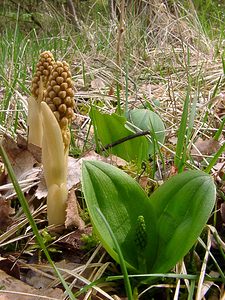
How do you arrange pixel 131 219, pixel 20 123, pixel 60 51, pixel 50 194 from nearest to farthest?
pixel 131 219, pixel 50 194, pixel 20 123, pixel 60 51

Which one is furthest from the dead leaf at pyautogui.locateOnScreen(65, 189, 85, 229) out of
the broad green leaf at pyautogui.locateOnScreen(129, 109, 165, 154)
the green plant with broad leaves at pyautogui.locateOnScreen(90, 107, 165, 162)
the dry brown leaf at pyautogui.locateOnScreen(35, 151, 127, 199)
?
the broad green leaf at pyautogui.locateOnScreen(129, 109, 165, 154)

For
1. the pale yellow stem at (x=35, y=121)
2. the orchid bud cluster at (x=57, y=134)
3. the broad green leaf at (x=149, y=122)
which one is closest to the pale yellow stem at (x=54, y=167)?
the orchid bud cluster at (x=57, y=134)

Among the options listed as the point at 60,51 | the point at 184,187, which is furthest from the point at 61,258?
the point at 60,51

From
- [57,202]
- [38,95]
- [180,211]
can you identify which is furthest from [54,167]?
[38,95]

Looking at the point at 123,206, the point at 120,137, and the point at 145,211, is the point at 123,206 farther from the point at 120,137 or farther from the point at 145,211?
the point at 120,137

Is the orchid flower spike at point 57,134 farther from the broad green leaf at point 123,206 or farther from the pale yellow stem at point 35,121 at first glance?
the pale yellow stem at point 35,121

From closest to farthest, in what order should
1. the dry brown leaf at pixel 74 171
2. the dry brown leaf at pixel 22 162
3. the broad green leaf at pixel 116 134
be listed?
the dry brown leaf at pixel 74 171
the dry brown leaf at pixel 22 162
the broad green leaf at pixel 116 134

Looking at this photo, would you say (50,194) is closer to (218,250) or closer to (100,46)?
(218,250)
